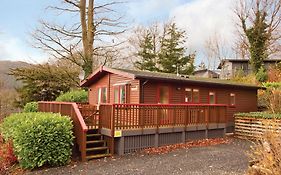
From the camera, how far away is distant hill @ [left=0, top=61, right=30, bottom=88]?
2312 centimetres

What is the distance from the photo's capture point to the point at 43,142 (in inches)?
349

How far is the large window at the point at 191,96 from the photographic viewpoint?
15.0 meters

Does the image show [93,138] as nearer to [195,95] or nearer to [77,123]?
[77,123]

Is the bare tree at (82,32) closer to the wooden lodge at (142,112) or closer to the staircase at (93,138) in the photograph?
the wooden lodge at (142,112)

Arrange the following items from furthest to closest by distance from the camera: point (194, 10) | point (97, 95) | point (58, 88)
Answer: point (194, 10)
point (58, 88)
point (97, 95)

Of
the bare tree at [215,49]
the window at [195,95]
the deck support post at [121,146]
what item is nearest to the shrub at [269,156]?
the deck support post at [121,146]

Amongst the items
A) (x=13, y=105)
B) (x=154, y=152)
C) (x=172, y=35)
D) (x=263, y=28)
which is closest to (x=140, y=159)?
(x=154, y=152)

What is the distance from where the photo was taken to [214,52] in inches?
1845

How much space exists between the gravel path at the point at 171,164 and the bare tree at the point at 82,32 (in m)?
12.7

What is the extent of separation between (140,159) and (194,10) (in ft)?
69.7

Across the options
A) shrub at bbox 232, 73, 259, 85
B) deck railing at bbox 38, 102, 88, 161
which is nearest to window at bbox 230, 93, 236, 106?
shrub at bbox 232, 73, 259, 85

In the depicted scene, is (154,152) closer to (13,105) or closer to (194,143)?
(194,143)

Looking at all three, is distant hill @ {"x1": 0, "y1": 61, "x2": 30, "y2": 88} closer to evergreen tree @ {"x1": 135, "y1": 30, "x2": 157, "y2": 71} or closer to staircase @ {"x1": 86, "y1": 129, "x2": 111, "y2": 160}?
staircase @ {"x1": 86, "y1": 129, "x2": 111, "y2": 160}

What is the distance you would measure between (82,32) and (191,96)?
1112cm
